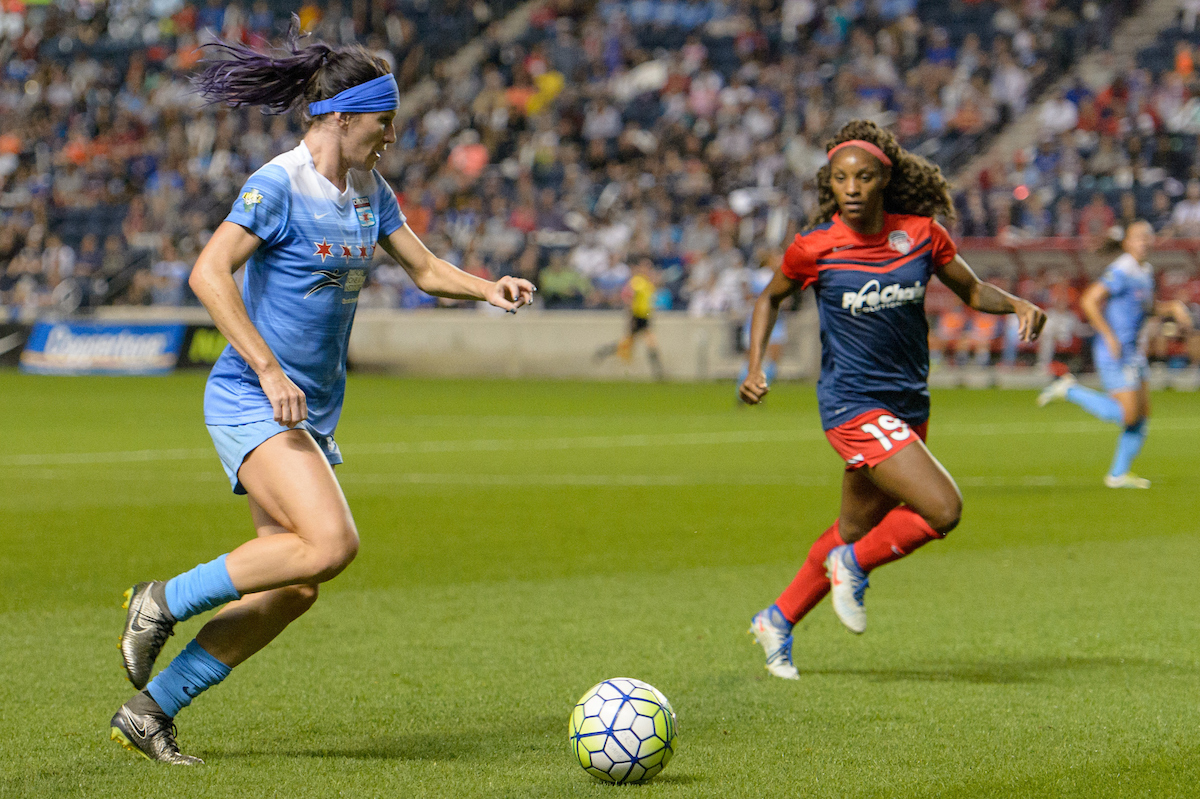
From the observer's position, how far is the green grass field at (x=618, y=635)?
15.9 feet

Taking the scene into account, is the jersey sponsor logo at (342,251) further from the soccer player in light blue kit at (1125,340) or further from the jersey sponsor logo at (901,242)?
the soccer player in light blue kit at (1125,340)

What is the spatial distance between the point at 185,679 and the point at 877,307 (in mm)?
3053

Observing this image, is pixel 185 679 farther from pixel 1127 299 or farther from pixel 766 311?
pixel 1127 299

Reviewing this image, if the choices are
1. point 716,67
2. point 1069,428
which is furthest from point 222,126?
point 1069,428

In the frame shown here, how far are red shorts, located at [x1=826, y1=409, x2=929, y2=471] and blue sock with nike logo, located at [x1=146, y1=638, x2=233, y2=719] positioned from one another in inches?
100

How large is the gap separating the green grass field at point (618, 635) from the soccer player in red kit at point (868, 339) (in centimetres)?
45

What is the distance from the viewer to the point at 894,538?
6164 millimetres

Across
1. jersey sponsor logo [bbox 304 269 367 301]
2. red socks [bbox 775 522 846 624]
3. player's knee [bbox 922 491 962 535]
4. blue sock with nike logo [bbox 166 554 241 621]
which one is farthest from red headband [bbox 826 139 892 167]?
blue sock with nike logo [bbox 166 554 241 621]

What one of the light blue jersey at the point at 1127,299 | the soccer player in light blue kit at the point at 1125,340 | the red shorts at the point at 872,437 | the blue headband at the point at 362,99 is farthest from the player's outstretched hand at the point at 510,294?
the light blue jersey at the point at 1127,299

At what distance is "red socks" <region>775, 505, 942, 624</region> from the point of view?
6.13 meters

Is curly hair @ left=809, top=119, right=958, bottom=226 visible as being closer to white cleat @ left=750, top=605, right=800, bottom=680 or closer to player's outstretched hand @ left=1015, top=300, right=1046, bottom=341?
player's outstretched hand @ left=1015, top=300, right=1046, bottom=341

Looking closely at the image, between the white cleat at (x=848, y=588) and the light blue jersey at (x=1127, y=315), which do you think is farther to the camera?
the light blue jersey at (x=1127, y=315)

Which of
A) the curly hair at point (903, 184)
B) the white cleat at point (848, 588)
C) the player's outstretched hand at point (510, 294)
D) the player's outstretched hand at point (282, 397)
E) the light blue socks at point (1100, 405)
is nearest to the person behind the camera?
the player's outstretched hand at point (282, 397)

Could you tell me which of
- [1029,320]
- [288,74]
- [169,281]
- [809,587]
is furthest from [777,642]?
[169,281]
